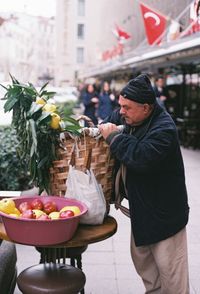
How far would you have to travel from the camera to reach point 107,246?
556cm

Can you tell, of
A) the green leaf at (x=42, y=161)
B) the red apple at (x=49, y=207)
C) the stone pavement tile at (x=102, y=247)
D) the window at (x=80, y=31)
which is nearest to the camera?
the red apple at (x=49, y=207)

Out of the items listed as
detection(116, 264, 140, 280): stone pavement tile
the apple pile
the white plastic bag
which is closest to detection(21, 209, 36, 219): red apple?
the apple pile

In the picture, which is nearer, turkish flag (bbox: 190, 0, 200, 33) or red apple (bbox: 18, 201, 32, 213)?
red apple (bbox: 18, 201, 32, 213)

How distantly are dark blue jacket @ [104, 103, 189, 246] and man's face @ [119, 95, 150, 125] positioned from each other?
0.07 meters

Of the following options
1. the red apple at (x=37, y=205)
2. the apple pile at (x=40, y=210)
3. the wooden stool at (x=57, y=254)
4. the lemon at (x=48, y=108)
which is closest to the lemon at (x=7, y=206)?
the apple pile at (x=40, y=210)

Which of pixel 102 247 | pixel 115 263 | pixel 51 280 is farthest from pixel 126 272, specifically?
pixel 51 280

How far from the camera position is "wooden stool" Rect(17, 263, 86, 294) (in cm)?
317

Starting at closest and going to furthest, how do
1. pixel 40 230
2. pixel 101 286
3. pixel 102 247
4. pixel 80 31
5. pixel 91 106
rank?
1. pixel 40 230
2. pixel 101 286
3. pixel 102 247
4. pixel 91 106
5. pixel 80 31

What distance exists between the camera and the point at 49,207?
2943mm

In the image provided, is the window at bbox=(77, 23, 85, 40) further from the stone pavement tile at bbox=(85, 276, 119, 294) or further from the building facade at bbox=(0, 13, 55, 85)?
the stone pavement tile at bbox=(85, 276, 119, 294)

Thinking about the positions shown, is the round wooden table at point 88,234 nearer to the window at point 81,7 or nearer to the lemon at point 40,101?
the lemon at point 40,101

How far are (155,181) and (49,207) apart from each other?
25.8 inches

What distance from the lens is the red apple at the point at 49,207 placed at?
2.93 metres

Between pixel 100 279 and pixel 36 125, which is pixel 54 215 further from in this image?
pixel 100 279
